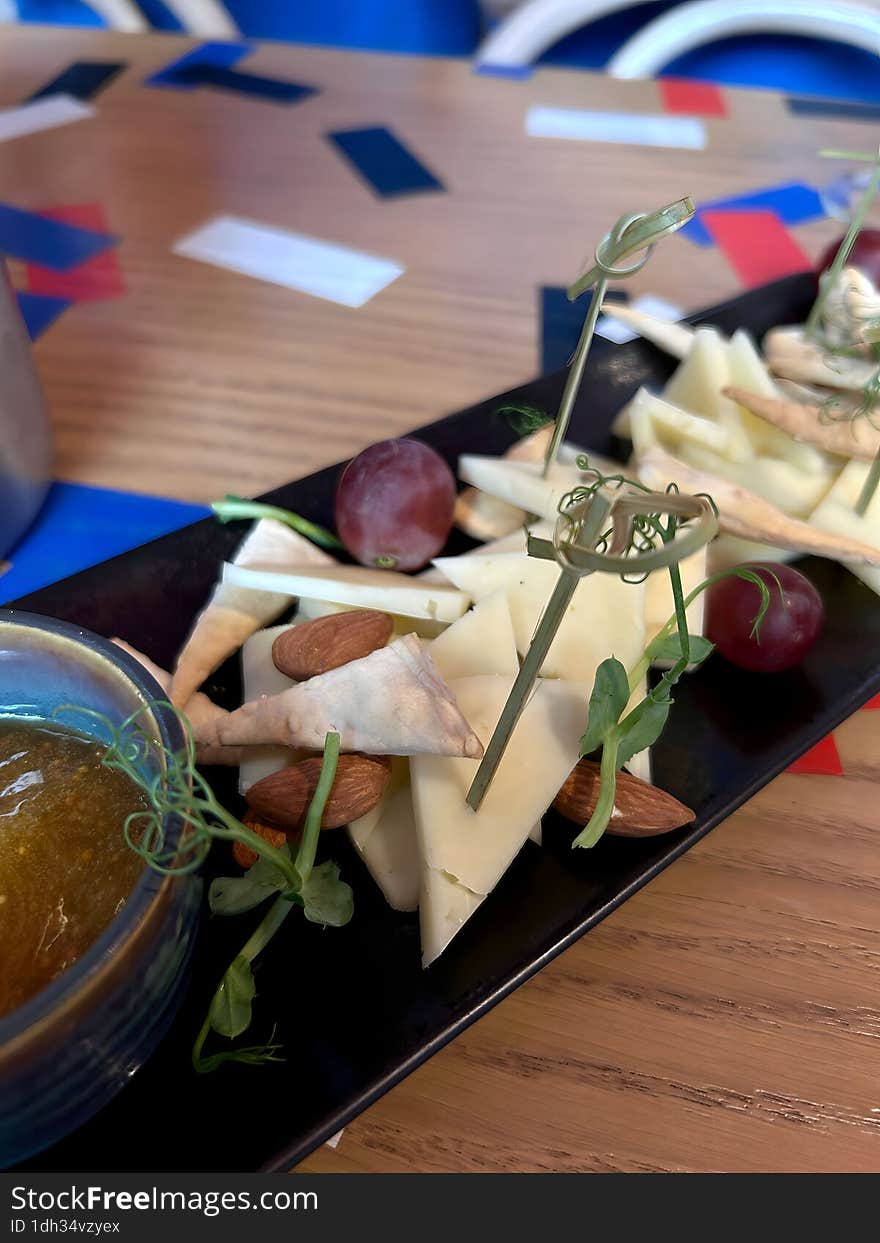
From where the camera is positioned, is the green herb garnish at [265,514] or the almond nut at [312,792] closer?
the almond nut at [312,792]

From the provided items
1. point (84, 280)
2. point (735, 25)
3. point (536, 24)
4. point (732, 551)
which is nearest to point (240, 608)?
point (732, 551)

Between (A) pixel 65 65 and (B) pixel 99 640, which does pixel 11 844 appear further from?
(A) pixel 65 65

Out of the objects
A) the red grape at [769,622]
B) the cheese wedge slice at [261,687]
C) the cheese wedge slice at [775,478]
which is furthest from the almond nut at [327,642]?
the cheese wedge slice at [775,478]

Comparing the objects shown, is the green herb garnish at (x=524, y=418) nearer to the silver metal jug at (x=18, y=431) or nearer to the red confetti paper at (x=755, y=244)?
the silver metal jug at (x=18, y=431)

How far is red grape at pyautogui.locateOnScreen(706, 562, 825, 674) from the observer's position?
0.63 m

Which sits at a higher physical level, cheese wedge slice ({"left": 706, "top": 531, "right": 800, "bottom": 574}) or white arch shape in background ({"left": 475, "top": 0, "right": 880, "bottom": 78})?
white arch shape in background ({"left": 475, "top": 0, "right": 880, "bottom": 78})

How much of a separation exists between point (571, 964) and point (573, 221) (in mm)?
1143

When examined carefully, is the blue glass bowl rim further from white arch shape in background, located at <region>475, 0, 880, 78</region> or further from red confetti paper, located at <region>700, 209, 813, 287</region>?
white arch shape in background, located at <region>475, 0, 880, 78</region>

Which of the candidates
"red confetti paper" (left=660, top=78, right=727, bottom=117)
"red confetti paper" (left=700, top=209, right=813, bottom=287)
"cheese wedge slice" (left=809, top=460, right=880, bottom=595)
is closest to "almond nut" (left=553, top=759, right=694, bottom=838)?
"cheese wedge slice" (left=809, top=460, right=880, bottom=595)

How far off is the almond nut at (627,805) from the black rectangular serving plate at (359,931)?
0.04ft

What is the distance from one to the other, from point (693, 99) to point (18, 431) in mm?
1472

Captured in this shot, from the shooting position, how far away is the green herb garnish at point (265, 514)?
27.6 inches

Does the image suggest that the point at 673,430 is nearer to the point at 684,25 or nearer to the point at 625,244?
the point at 625,244

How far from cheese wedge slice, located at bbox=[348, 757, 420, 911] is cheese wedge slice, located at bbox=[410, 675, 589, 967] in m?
0.02
